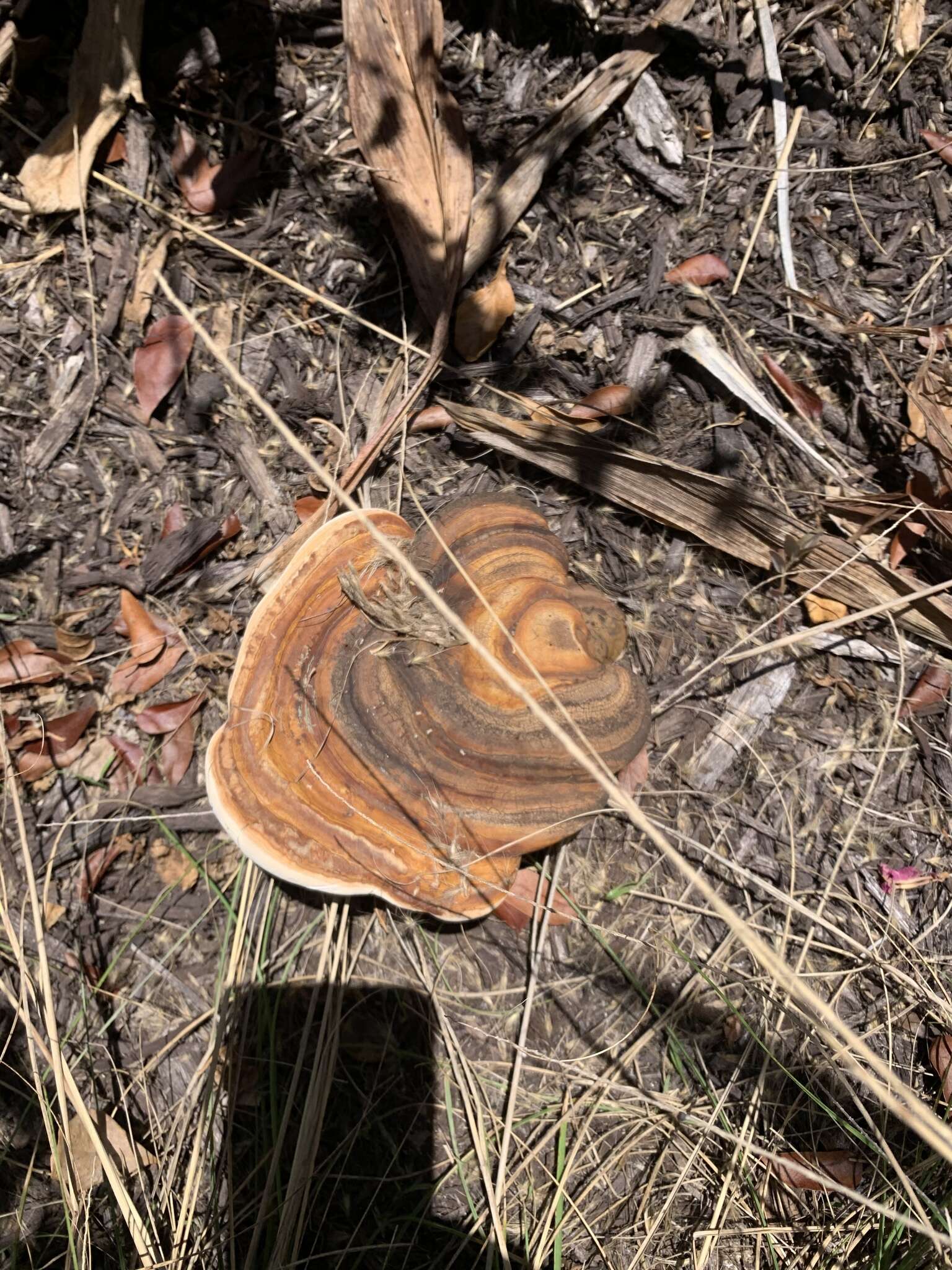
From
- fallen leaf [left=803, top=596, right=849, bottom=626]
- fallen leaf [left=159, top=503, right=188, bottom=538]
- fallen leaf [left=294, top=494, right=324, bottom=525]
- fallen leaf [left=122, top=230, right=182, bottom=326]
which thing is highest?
fallen leaf [left=122, top=230, right=182, bottom=326]

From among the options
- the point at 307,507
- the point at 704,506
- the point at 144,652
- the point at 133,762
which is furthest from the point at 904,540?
the point at 133,762

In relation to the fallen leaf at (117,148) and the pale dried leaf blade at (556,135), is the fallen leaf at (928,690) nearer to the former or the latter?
the pale dried leaf blade at (556,135)

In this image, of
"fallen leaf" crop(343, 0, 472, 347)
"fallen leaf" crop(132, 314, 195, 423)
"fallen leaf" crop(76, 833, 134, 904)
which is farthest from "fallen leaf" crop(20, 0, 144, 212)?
"fallen leaf" crop(76, 833, 134, 904)

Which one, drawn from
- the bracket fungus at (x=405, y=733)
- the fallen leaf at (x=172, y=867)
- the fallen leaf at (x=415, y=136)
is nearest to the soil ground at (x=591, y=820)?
the fallen leaf at (x=172, y=867)

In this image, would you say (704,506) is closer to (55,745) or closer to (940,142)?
(940,142)

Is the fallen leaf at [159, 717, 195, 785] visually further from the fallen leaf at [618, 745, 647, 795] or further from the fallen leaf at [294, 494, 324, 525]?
the fallen leaf at [618, 745, 647, 795]
